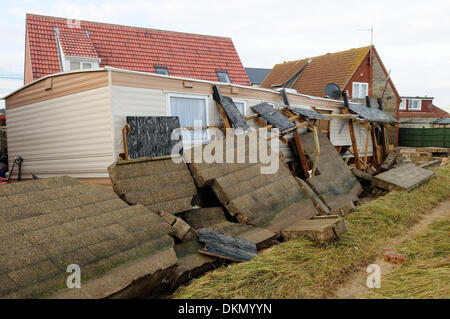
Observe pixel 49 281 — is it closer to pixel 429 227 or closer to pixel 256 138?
pixel 256 138

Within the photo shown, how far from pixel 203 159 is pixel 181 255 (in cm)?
237

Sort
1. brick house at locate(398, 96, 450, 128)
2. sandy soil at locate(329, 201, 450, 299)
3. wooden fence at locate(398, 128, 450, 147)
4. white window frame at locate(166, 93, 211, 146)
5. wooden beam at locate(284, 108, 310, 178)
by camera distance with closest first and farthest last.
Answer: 1. sandy soil at locate(329, 201, 450, 299)
2. white window frame at locate(166, 93, 211, 146)
3. wooden beam at locate(284, 108, 310, 178)
4. wooden fence at locate(398, 128, 450, 147)
5. brick house at locate(398, 96, 450, 128)

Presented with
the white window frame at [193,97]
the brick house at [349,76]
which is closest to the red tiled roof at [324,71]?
the brick house at [349,76]

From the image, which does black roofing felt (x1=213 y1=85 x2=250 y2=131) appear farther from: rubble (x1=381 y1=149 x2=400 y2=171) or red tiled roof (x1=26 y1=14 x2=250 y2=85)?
red tiled roof (x1=26 y1=14 x2=250 y2=85)

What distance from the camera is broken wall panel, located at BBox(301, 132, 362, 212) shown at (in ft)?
29.1

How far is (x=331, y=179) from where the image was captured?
977 cm

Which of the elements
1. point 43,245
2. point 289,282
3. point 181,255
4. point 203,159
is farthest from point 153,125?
point 289,282

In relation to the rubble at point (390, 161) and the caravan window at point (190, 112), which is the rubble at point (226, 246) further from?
the rubble at point (390, 161)

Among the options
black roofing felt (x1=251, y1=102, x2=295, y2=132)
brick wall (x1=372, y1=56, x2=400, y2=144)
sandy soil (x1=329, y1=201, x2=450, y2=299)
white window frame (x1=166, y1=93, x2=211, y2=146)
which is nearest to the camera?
sandy soil (x1=329, y1=201, x2=450, y2=299)

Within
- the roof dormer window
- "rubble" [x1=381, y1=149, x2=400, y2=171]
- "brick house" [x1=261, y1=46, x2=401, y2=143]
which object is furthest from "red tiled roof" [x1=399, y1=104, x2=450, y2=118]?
the roof dormer window

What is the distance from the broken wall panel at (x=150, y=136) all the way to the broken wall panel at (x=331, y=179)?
12.3 ft

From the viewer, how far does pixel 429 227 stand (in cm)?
716

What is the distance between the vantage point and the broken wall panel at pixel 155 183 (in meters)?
5.69

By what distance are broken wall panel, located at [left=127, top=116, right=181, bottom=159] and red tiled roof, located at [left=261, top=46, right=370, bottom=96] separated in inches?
681
